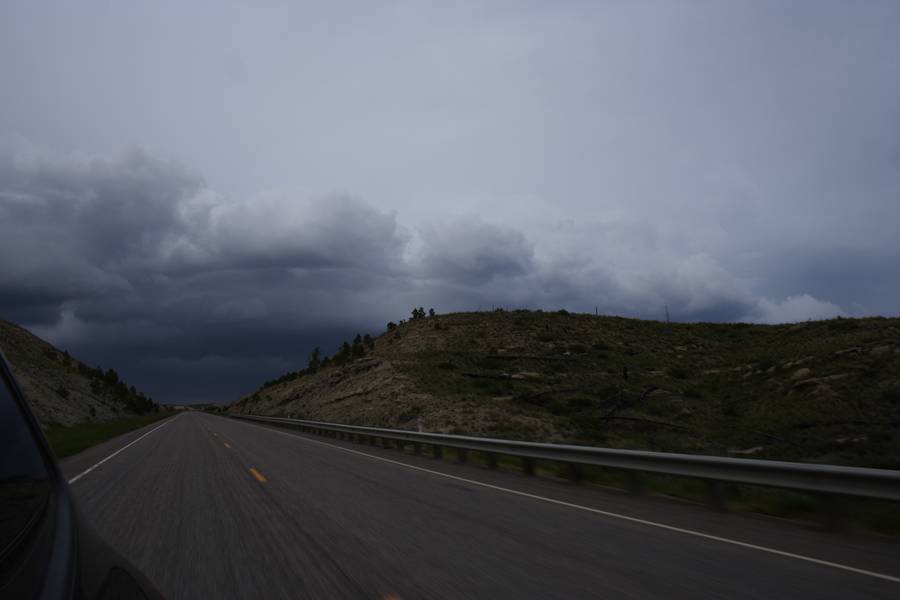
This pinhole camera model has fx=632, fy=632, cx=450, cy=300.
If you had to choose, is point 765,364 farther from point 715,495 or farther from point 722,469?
point 722,469

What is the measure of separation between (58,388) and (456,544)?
75717 mm

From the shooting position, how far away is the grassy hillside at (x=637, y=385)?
27125 mm

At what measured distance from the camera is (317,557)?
596cm

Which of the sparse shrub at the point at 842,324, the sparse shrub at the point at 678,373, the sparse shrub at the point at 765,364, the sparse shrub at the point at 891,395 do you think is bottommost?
the sparse shrub at the point at 891,395

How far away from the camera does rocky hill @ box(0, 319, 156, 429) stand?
2172 inches

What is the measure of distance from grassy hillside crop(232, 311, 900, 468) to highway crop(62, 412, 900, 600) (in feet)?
41.8

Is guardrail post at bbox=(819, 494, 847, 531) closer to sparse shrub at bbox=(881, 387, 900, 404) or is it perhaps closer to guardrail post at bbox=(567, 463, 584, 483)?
guardrail post at bbox=(567, 463, 584, 483)

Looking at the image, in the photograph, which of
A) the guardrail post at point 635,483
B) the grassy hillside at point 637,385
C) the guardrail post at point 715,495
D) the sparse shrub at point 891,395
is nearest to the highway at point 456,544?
the guardrail post at point 715,495

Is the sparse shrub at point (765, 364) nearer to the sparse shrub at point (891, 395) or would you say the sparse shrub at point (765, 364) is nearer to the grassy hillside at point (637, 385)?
the grassy hillside at point (637, 385)

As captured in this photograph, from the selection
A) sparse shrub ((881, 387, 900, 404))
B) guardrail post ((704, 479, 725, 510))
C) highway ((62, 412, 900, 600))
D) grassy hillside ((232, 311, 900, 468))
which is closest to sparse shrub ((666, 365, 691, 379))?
grassy hillside ((232, 311, 900, 468))

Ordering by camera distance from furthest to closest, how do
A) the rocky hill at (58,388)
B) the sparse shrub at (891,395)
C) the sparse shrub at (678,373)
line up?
the rocky hill at (58,388), the sparse shrub at (678,373), the sparse shrub at (891,395)

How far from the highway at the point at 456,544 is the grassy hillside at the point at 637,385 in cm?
1273

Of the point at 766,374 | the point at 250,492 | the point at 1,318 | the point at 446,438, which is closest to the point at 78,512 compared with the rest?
the point at 250,492

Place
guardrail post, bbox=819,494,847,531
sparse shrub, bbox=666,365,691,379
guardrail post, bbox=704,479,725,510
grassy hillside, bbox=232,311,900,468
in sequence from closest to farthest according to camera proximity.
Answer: guardrail post, bbox=819,494,847,531, guardrail post, bbox=704,479,725,510, grassy hillside, bbox=232,311,900,468, sparse shrub, bbox=666,365,691,379
